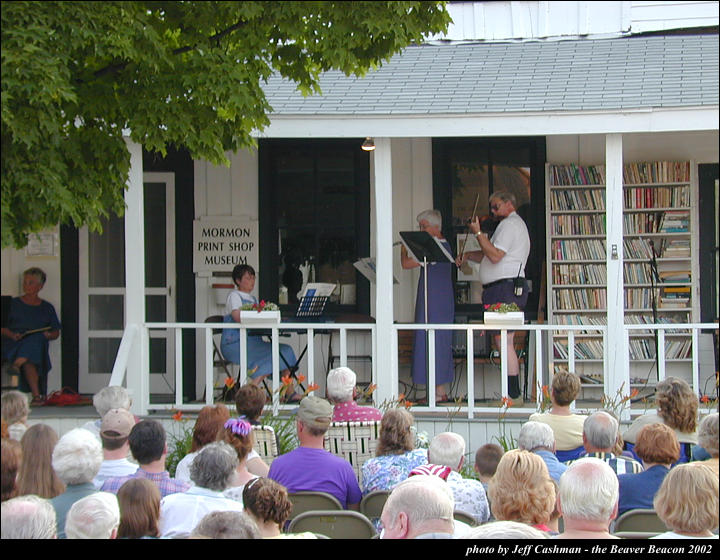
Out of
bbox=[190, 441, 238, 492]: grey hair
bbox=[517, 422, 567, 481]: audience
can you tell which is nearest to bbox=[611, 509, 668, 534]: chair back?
bbox=[517, 422, 567, 481]: audience

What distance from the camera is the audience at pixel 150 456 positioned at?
5.38 meters

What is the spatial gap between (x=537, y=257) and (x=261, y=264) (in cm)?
309

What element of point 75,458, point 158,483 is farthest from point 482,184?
point 75,458

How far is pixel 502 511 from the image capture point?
180 inches

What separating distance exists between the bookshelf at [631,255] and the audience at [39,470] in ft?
22.0

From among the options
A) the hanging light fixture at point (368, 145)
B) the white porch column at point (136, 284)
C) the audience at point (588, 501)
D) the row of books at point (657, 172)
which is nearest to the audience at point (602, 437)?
the audience at point (588, 501)

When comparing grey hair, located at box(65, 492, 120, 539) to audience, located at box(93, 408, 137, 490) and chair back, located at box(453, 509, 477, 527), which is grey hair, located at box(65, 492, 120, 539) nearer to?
audience, located at box(93, 408, 137, 490)

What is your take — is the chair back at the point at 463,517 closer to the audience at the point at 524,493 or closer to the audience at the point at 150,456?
the audience at the point at 524,493

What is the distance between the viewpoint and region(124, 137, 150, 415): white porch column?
9.06 meters

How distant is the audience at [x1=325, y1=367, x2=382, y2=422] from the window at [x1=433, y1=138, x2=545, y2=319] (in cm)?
397

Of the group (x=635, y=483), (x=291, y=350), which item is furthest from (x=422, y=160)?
(x=635, y=483)

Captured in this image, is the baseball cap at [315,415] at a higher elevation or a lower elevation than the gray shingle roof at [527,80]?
lower

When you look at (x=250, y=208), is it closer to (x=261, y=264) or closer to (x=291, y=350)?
(x=261, y=264)

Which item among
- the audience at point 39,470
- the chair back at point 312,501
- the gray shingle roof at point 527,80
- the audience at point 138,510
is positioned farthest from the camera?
the gray shingle roof at point 527,80
